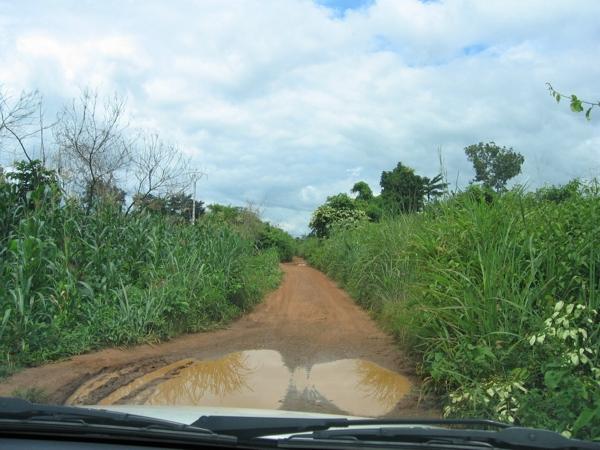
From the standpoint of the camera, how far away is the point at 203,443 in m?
2.88

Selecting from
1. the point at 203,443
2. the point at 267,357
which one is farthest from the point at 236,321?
the point at 203,443

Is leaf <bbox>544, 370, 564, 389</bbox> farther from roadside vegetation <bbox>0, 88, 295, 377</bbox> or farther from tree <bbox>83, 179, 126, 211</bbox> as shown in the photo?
tree <bbox>83, 179, 126, 211</bbox>

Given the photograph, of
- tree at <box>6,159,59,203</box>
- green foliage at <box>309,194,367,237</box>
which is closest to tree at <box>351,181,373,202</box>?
green foliage at <box>309,194,367,237</box>

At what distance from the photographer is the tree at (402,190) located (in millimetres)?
14141

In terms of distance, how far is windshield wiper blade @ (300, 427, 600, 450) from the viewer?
2.90 m

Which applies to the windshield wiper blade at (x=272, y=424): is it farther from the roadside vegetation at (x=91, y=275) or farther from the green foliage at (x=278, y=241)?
the green foliage at (x=278, y=241)

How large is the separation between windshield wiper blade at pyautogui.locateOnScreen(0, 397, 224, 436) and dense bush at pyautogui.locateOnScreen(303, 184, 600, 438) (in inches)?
117

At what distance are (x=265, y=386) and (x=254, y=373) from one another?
0.82 metres

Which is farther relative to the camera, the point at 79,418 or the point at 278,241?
the point at 278,241

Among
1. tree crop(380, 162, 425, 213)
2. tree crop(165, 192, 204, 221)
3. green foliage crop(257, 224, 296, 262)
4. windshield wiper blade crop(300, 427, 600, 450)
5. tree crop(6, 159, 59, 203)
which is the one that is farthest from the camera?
green foliage crop(257, 224, 296, 262)

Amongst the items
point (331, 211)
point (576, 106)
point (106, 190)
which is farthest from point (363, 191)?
point (576, 106)

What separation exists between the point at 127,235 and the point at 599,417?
10.2m

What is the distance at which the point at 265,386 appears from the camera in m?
8.05

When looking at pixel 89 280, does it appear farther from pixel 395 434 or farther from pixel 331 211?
pixel 331 211
